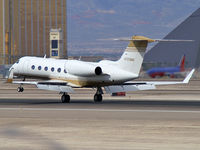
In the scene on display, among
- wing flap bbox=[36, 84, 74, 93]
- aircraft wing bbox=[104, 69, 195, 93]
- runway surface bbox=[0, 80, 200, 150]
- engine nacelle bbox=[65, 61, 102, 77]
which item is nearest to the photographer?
runway surface bbox=[0, 80, 200, 150]

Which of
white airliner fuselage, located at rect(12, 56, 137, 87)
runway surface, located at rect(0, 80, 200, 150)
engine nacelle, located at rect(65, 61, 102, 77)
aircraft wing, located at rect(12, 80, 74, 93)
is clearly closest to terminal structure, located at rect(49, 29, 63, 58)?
white airliner fuselage, located at rect(12, 56, 137, 87)

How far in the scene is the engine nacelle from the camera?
43.5 metres

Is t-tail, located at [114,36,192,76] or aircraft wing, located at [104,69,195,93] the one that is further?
aircraft wing, located at [104,69,195,93]

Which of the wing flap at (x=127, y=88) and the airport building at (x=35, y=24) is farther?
the airport building at (x=35, y=24)

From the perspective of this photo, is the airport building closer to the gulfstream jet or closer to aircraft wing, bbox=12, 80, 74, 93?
the gulfstream jet

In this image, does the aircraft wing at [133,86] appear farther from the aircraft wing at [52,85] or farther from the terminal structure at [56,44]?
the terminal structure at [56,44]

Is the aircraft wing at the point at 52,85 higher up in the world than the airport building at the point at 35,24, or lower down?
lower down

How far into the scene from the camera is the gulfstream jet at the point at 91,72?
4356cm

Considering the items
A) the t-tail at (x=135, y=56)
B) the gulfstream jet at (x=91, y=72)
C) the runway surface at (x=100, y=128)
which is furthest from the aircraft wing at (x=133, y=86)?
the runway surface at (x=100, y=128)

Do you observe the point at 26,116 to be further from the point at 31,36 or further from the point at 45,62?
the point at 31,36

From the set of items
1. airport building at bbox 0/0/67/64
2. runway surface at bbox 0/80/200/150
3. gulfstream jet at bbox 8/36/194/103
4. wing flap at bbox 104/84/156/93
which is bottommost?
runway surface at bbox 0/80/200/150

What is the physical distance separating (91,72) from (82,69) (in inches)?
36.6

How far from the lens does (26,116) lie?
32719mm

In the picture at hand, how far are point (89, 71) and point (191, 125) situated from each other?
16601 mm
